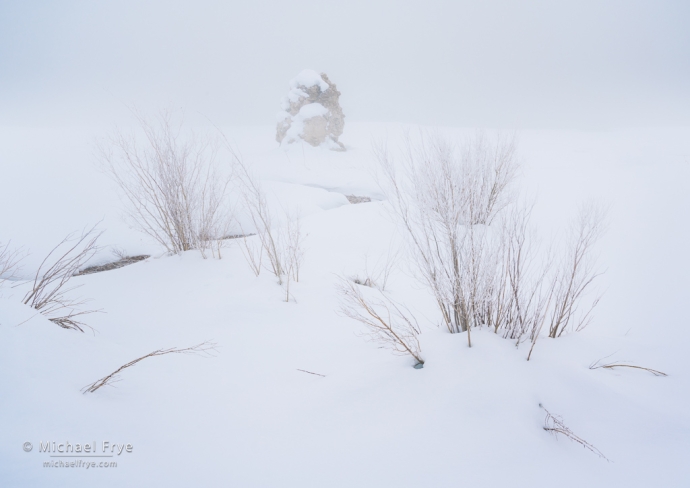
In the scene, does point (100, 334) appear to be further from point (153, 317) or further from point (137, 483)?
point (137, 483)

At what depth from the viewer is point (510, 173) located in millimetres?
5641

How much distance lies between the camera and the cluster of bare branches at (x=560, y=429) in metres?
1.20

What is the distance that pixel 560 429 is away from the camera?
1.25 meters

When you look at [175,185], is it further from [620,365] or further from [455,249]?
[620,365]

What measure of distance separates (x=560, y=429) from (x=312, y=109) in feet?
47.9

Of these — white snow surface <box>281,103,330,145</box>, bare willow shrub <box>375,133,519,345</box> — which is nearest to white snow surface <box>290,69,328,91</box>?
white snow surface <box>281,103,330,145</box>

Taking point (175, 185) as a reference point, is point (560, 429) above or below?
below

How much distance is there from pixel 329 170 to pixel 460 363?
39.3ft

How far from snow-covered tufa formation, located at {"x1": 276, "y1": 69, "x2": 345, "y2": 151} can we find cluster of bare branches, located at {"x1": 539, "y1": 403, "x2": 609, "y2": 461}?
14228mm

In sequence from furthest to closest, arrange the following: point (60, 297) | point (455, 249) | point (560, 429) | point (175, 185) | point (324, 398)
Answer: point (175, 185) → point (60, 297) → point (455, 249) → point (324, 398) → point (560, 429)

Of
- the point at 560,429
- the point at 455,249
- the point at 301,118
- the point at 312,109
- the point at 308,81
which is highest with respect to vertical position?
the point at 308,81

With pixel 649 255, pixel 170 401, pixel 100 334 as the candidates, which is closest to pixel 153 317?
pixel 100 334

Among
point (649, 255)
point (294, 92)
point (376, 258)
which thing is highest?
point (294, 92)

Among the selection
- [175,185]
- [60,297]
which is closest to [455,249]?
[60,297]
